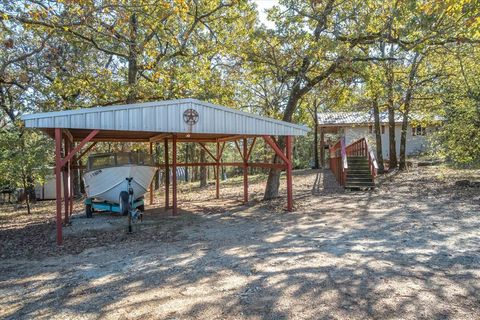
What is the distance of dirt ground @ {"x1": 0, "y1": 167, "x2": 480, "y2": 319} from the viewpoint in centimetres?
412

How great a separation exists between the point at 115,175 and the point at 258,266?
7.08 metres

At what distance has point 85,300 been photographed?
4.55 metres

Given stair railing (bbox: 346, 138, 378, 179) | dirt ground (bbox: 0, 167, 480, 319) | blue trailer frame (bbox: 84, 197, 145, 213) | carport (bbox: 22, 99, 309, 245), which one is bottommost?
dirt ground (bbox: 0, 167, 480, 319)

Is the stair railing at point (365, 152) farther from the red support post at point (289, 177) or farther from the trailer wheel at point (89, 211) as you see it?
the trailer wheel at point (89, 211)

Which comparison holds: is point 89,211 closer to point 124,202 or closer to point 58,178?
point 124,202

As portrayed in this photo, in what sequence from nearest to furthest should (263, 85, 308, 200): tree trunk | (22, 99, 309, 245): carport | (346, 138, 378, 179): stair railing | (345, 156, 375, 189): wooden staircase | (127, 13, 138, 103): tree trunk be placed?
1. (22, 99, 309, 245): carport
2. (127, 13, 138, 103): tree trunk
3. (263, 85, 308, 200): tree trunk
4. (345, 156, 375, 189): wooden staircase
5. (346, 138, 378, 179): stair railing

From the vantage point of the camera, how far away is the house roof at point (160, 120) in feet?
26.8

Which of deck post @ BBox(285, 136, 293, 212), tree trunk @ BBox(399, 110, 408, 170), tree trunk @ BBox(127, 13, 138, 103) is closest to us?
deck post @ BBox(285, 136, 293, 212)

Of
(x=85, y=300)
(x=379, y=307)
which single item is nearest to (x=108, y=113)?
(x=85, y=300)

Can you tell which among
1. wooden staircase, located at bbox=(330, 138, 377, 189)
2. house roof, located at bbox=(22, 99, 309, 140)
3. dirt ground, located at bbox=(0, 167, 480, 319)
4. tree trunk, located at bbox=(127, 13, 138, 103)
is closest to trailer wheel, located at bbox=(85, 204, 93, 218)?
dirt ground, located at bbox=(0, 167, 480, 319)

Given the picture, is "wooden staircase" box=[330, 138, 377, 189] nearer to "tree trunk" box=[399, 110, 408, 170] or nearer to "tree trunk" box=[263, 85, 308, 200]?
"tree trunk" box=[263, 85, 308, 200]

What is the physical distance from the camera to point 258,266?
561cm

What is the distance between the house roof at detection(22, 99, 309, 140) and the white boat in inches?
75.4

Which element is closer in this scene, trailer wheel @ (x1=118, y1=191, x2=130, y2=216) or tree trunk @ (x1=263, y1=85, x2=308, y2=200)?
trailer wheel @ (x1=118, y1=191, x2=130, y2=216)
